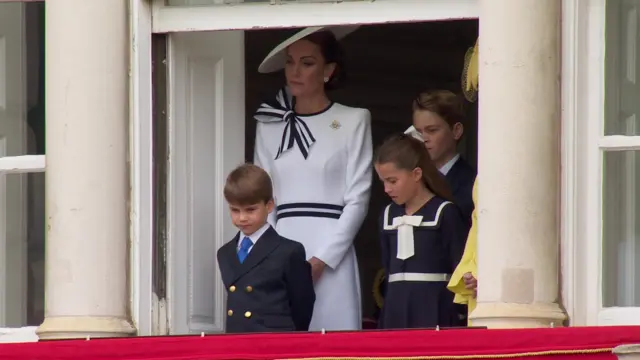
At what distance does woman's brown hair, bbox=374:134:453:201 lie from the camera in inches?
337

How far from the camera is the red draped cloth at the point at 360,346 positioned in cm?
771

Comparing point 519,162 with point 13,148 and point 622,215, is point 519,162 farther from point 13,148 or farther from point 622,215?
point 13,148

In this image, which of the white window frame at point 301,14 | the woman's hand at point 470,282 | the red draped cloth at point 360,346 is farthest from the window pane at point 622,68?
the red draped cloth at point 360,346

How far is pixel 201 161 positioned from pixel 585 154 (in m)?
1.62

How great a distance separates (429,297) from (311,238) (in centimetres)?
66

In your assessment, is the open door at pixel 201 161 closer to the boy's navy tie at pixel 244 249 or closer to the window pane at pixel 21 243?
the boy's navy tie at pixel 244 249

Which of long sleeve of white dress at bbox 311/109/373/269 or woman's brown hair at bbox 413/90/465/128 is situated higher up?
woman's brown hair at bbox 413/90/465/128

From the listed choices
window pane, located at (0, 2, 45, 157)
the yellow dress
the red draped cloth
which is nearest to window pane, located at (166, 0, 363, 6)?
window pane, located at (0, 2, 45, 157)

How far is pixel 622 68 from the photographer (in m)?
8.16

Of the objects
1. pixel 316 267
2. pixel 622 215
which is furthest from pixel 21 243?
pixel 622 215

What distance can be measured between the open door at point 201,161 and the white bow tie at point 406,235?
0.80 m

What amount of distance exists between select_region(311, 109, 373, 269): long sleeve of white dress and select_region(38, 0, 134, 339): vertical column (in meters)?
0.87

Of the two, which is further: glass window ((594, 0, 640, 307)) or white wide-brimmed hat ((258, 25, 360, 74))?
white wide-brimmed hat ((258, 25, 360, 74))

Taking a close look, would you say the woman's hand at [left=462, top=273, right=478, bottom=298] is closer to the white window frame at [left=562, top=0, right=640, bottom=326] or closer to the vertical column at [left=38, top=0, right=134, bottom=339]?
the white window frame at [left=562, top=0, right=640, bottom=326]
